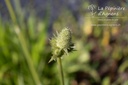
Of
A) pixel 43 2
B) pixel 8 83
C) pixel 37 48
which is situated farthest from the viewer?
pixel 43 2

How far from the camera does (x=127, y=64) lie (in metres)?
2.46

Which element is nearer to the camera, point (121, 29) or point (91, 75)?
point (91, 75)

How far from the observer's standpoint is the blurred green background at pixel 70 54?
232 centimetres

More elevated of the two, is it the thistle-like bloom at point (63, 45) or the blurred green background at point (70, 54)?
the thistle-like bloom at point (63, 45)

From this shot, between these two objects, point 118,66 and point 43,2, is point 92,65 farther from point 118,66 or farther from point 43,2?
point 43,2

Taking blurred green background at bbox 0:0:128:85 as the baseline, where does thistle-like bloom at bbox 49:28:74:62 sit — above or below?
above

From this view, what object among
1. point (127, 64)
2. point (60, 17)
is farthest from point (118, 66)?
point (60, 17)

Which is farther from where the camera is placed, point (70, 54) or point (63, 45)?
point (70, 54)

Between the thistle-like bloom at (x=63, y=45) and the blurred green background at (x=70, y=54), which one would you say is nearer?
the thistle-like bloom at (x=63, y=45)

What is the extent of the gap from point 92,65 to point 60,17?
52 cm

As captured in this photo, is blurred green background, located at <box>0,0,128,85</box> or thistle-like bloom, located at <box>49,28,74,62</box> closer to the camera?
thistle-like bloom, located at <box>49,28,74,62</box>

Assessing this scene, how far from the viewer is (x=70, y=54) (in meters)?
2.44

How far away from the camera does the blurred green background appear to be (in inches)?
91.4

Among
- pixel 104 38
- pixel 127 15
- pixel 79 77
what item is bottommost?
pixel 79 77
